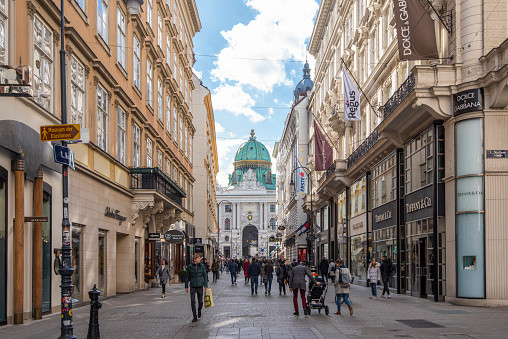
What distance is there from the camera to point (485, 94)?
66.0 ft

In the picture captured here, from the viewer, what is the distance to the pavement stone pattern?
13148 millimetres

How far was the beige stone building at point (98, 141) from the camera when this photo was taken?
14.4m

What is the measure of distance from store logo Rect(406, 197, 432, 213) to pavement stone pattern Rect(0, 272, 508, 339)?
3.61 m

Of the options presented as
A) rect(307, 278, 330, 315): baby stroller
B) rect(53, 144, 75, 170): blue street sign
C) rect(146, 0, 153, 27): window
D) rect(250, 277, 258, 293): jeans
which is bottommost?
rect(250, 277, 258, 293): jeans

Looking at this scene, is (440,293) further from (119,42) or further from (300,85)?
(300,85)

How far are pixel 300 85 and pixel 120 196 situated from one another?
263 feet

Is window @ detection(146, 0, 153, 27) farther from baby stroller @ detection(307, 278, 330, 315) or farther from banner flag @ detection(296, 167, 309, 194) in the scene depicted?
banner flag @ detection(296, 167, 309, 194)

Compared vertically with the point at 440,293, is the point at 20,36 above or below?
above

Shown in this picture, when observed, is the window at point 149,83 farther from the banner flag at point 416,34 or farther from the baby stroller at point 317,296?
the baby stroller at point 317,296

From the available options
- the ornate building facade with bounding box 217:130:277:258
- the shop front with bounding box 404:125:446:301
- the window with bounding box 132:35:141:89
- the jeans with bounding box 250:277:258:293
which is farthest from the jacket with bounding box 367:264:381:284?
the ornate building facade with bounding box 217:130:277:258

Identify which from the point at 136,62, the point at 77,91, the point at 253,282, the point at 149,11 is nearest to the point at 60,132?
the point at 77,91

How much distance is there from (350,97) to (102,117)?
38.4 ft

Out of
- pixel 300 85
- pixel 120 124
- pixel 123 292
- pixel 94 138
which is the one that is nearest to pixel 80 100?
pixel 94 138

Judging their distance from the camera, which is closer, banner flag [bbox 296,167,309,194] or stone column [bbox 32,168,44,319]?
stone column [bbox 32,168,44,319]
